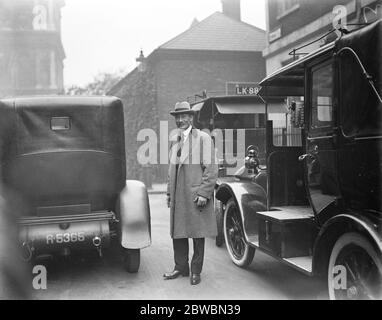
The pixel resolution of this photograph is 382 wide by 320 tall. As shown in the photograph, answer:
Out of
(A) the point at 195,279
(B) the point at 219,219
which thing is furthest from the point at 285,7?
(A) the point at 195,279

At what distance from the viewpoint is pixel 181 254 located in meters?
4.66

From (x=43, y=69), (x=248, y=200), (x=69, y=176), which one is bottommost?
(x=248, y=200)

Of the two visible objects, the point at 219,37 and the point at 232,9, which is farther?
the point at 232,9

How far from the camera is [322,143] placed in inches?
135

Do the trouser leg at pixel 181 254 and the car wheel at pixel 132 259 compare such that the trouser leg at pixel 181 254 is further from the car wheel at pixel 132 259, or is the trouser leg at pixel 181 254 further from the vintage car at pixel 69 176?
the car wheel at pixel 132 259

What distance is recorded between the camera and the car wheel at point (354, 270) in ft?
8.73

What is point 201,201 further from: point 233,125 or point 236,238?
point 233,125

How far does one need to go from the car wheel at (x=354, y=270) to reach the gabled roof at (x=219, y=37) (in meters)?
18.6

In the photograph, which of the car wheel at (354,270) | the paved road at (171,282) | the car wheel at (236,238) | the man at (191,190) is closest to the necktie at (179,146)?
the man at (191,190)

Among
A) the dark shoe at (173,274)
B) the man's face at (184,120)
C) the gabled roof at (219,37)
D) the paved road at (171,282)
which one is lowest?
the paved road at (171,282)

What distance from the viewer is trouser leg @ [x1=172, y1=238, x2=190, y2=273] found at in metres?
4.59

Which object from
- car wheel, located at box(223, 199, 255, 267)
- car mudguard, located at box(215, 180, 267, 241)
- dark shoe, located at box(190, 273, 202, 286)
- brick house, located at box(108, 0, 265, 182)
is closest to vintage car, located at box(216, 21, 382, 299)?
car mudguard, located at box(215, 180, 267, 241)

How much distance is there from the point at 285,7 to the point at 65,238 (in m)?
10.4
